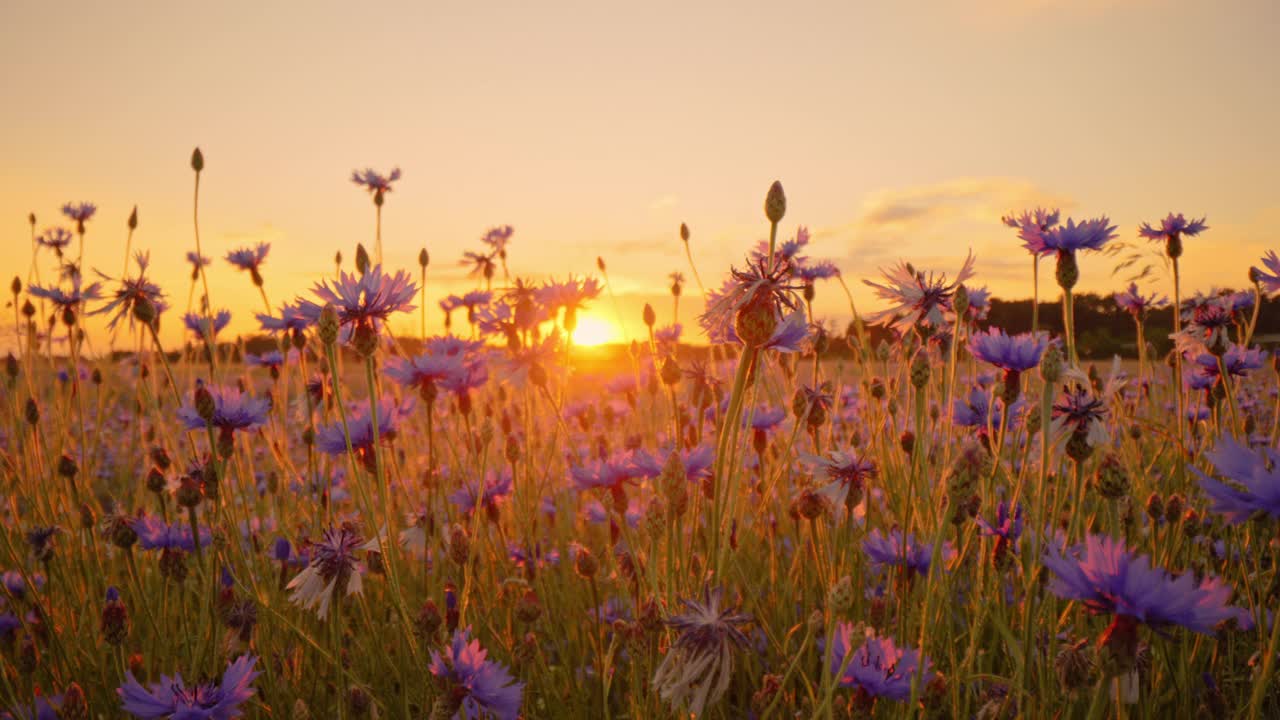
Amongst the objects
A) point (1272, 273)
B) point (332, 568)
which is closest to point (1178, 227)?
point (1272, 273)

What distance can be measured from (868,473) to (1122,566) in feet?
2.34

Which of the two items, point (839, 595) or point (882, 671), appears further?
point (882, 671)

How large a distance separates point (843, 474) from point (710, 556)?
1.62 feet

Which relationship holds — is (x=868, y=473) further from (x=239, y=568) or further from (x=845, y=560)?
(x=239, y=568)

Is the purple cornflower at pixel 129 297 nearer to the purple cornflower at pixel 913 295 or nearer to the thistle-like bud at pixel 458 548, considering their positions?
the thistle-like bud at pixel 458 548

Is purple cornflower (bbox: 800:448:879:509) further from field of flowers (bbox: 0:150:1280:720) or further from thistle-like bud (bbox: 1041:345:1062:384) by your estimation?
thistle-like bud (bbox: 1041:345:1062:384)

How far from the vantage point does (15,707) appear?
162 cm

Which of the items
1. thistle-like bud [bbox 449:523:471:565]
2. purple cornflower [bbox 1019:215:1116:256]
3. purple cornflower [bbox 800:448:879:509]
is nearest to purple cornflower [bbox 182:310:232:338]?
thistle-like bud [bbox 449:523:471:565]

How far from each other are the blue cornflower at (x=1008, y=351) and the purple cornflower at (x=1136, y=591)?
804 millimetres

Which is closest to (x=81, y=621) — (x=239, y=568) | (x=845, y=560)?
(x=239, y=568)

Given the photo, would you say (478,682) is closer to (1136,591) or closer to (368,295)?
(368,295)

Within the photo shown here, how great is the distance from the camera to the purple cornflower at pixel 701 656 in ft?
3.31

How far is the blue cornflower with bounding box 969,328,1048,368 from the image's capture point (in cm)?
172

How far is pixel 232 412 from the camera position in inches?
80.1
